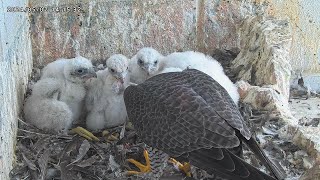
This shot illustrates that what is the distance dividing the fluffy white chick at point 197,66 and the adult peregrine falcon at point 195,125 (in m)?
0.67

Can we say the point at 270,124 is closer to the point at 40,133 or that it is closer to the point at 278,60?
the point at 278,60

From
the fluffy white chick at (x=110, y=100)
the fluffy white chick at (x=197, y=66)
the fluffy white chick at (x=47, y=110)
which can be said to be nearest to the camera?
the fluffy white chick at (x=47, y=110)

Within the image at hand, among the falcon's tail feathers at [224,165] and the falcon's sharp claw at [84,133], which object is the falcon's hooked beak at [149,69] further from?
the falcon's tail feathers at [224,165]

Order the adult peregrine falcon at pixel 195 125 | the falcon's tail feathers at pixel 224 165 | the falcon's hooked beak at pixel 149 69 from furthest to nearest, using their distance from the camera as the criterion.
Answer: the falcon's hooked beak at pixel 149 69, the adult peregrine falcon at pixel 195 125, the falcon's tail feathers at pixel 224 165

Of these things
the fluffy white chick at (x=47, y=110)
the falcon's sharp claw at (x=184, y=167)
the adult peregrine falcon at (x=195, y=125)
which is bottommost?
the falcon's sharp claw at (x=184, y=167)

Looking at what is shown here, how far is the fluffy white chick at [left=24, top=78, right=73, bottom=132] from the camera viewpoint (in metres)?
4.74

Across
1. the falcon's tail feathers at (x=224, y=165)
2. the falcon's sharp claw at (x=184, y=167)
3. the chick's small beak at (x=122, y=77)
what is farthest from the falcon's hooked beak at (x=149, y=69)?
the falcon's tail feathers at (x=224, y=165)

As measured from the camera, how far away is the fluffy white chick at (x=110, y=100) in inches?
191

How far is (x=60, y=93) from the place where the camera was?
4.89 meters

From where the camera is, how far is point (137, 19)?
601cm

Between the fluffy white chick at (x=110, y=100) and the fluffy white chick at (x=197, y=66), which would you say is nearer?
the fluffy white chick at (x=110, y=100)

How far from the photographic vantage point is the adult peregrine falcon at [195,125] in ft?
11.8

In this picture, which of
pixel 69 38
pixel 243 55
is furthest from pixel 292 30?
pixel 69 38

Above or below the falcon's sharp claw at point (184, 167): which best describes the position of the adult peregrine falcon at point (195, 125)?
above
